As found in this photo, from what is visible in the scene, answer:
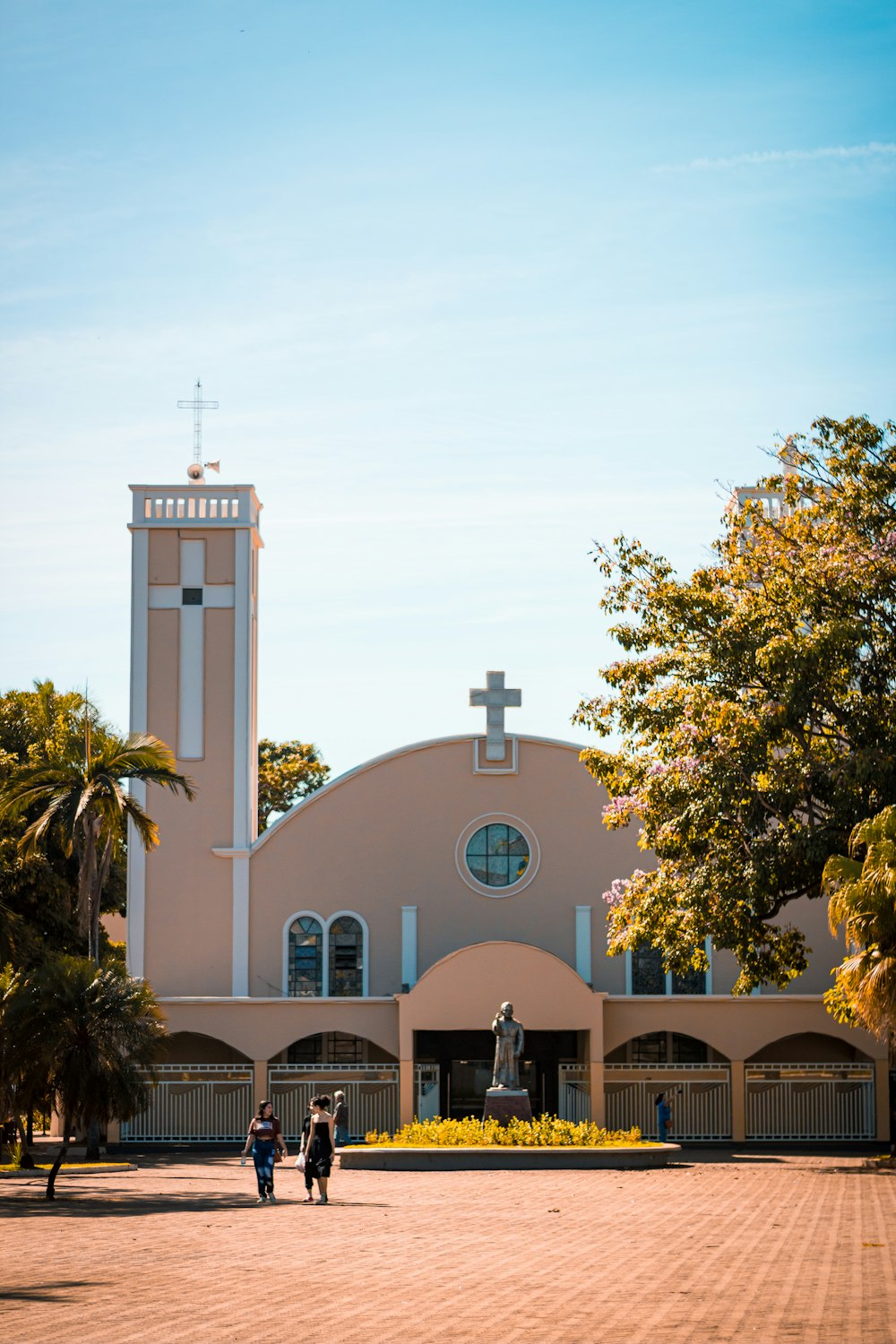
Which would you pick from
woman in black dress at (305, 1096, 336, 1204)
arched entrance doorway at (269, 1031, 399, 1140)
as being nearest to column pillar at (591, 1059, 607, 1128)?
arched entrance doorway at (269, 1031, 399, 1140)

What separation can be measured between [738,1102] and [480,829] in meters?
7.98

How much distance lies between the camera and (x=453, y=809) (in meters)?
37.1

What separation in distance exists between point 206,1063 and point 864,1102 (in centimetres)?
1366

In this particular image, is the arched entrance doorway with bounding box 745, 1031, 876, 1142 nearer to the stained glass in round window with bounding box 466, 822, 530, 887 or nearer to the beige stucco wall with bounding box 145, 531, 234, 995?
the stained glass in round window with bounding box 466, 822, 530, 887

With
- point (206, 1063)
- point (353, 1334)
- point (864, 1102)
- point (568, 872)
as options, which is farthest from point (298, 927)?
point (353, 1334)

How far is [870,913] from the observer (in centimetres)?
2272

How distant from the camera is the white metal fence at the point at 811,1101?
3403cm

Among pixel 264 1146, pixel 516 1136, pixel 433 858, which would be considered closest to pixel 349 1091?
pixel 433 858

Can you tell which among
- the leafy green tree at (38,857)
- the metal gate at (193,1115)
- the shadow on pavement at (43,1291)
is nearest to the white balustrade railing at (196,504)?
the leafy green tree at (38,857)

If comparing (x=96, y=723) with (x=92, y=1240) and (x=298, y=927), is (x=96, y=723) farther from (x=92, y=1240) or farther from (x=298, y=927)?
(x=92, y=1240)

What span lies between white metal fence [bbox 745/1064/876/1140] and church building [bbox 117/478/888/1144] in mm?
157

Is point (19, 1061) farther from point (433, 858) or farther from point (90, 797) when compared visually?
point (433, 858)

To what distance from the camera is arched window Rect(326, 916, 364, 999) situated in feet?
120

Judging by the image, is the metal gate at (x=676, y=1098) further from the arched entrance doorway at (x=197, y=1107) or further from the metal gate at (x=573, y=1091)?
the arched entrance doorway at (x=197, y=1107)
